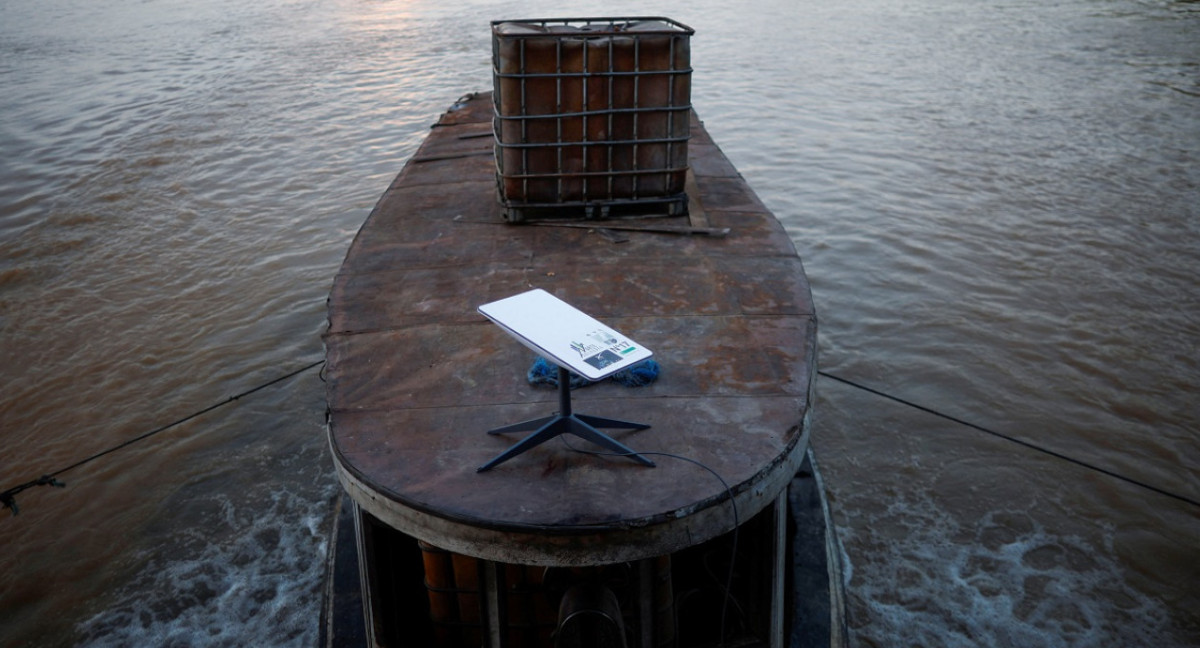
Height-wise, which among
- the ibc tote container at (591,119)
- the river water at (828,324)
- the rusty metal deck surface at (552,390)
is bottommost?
the river water at (828,324)

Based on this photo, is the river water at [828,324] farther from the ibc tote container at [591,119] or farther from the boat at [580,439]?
the ibc tote container at [591,119]

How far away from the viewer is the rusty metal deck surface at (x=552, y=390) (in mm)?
3344

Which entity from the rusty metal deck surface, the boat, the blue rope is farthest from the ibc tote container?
the blue rope

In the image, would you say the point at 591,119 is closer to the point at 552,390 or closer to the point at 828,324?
the point at 552,390

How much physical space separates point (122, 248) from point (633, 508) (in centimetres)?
1083

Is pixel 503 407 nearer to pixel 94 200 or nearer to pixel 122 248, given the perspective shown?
pixel 122 248

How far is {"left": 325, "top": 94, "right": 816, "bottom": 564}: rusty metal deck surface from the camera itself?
334 centimetres

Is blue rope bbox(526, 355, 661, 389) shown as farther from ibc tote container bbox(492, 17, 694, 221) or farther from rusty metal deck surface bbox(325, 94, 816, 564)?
ibc tote container bbox(492, 17, 694, 221)

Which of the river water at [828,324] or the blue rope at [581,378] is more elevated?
the blue rope at [581,378]

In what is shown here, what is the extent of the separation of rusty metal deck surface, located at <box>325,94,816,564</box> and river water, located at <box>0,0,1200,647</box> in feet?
7.50

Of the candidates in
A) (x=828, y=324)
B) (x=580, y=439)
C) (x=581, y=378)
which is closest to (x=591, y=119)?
(x=581, y=378)

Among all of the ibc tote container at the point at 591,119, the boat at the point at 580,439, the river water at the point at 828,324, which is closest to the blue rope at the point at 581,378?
the boat at the point at 580,439

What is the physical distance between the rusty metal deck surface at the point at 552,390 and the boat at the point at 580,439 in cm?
1

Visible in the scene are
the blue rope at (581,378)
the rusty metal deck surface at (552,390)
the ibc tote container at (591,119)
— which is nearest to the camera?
the rusty metal deck surface at (552,390)
